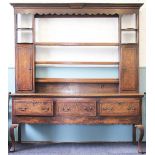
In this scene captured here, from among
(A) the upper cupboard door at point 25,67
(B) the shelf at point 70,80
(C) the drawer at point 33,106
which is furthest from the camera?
(B) the shelf at point 70,80

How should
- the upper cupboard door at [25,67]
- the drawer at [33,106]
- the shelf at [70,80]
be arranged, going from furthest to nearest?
the shelf at [70,80] < the upper cupboard door at [25,67] < the drawer at [33,106]

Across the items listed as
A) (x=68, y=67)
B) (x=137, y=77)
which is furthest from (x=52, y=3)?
(x=137, y=77)

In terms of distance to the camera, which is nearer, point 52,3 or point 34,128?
point 52,3

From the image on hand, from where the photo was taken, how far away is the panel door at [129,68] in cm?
333

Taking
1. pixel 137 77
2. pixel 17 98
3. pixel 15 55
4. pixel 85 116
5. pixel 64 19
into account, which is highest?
A: pixel 64 19

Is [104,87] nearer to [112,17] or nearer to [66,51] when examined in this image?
[66,51]

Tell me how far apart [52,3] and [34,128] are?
6.09 ft

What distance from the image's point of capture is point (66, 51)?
11.5ft

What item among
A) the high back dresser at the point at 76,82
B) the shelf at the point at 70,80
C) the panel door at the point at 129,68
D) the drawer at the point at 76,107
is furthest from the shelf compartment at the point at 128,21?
the drawer at the point at 76,107

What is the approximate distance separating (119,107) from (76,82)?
29.6 inches

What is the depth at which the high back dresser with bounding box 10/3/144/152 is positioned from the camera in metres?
3.07

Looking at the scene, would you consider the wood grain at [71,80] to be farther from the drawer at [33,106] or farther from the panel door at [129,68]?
the drawer at [33,106]

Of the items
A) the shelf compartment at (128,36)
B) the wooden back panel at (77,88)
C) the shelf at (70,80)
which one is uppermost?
the shelf compartment at (128,36)

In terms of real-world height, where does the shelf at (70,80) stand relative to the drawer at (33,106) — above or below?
above
